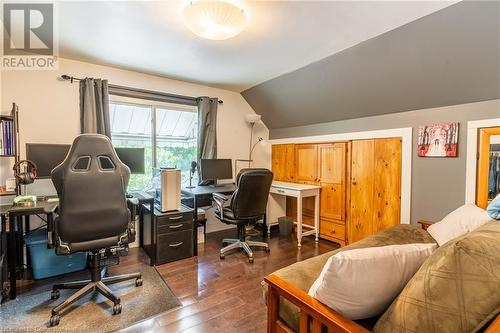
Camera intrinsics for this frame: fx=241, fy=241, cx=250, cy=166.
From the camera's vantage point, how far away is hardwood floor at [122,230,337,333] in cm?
172

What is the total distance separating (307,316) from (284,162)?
10.4 feet

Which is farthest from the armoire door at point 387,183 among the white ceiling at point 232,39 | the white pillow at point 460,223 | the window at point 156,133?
the window at point 156,133

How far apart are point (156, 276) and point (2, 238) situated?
1.27 m

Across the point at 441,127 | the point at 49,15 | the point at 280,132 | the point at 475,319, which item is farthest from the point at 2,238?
the point at 441,127

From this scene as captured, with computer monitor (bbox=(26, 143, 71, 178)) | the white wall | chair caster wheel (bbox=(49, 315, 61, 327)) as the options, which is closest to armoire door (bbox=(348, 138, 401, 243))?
the white wall

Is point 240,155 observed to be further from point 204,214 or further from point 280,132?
point 204,214

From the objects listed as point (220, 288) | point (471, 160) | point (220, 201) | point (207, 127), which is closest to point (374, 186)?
point (471, 160)

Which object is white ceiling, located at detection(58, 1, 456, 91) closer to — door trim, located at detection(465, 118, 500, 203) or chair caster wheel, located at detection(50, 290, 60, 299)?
door trim, located at detection(465, 118, 500, 203)

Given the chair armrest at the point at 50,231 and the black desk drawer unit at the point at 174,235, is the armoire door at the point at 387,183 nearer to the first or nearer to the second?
the black desk drawer unit at the point at 174,235

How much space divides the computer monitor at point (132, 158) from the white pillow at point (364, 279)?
2.51 m

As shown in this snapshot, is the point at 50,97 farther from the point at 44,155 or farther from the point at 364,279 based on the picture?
the point at 364,279

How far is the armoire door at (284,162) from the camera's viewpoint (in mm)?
3977

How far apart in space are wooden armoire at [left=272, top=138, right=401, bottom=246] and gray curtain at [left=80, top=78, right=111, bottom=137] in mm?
2662

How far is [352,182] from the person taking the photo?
3174 mm
